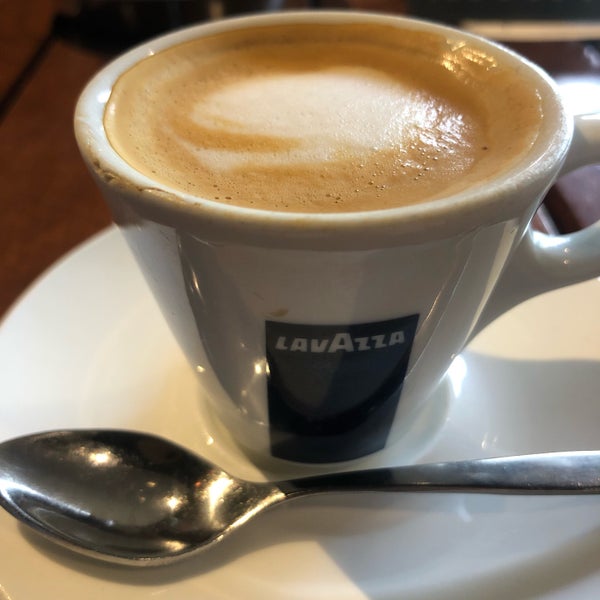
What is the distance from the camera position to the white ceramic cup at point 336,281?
0.44 metres

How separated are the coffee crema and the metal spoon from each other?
0.87ft

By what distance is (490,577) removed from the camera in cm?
54

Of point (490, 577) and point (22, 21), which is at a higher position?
point (22, 21)

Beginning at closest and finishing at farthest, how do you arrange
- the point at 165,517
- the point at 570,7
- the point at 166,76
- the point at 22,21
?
the point at 165,517 < the point at 166,76 < the point at 22,21 < the point at 570,7

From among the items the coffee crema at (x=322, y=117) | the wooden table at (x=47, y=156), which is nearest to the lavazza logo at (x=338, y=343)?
the coffee crema at (x=322, y=117)

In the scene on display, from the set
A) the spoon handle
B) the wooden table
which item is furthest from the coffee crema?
the wooden table

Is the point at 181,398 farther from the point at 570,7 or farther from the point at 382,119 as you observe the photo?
the point at 570,7

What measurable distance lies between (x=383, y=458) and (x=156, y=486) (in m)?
0.24

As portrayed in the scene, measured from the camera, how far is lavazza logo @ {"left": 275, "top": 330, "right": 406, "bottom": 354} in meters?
0.52

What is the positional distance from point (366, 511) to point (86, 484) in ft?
0.88

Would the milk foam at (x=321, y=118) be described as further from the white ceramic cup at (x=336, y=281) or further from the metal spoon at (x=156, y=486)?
the metal spoon at (x=156, y=486)

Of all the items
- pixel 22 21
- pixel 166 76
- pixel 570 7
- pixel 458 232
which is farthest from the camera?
pixel 570 7

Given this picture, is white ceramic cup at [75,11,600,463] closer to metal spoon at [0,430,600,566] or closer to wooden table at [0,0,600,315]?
metal spoon at [0,430,600,566]

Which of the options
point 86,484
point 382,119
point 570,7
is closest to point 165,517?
point 86,484
